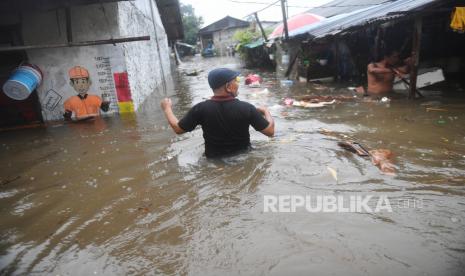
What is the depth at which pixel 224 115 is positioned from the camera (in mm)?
4023

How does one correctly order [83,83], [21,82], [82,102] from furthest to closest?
[82,102] < [83,83] < [21,82]

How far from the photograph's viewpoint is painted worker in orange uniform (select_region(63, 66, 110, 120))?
8.51 metres

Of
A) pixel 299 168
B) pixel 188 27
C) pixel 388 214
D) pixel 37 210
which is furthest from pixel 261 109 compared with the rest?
pixel 188 27

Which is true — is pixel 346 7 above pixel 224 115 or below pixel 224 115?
above

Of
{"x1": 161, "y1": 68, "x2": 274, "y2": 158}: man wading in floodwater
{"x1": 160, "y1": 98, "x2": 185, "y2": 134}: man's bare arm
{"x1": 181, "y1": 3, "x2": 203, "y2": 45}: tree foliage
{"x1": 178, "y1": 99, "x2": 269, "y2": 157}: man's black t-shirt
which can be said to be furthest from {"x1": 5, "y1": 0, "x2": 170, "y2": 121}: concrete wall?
{"x1": 181, "y1": 3, "x2": 203, "y2": 45}: tree foliage

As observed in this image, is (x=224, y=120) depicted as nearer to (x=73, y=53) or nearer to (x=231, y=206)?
(x=231, y=206)

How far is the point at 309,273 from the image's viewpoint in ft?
7.64

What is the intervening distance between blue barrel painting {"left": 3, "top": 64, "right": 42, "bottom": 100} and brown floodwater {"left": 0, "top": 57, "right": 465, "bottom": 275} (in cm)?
124

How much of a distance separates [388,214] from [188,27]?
5209 centimetres

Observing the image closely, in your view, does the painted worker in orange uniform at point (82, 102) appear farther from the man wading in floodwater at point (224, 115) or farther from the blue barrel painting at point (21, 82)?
the man wading in floodwater at point (224, 115)

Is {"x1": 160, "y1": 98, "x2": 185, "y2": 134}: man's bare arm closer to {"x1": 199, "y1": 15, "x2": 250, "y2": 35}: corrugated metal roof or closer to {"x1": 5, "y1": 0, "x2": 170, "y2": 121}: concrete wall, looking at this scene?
{"x1": 5, "y1": 0, "x2": 170, "y2": 121}: concrete wall

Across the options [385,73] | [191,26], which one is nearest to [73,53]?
[385,73]

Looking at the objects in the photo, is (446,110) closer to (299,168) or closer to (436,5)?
(436,5)

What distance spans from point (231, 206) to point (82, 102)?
6.74 m
